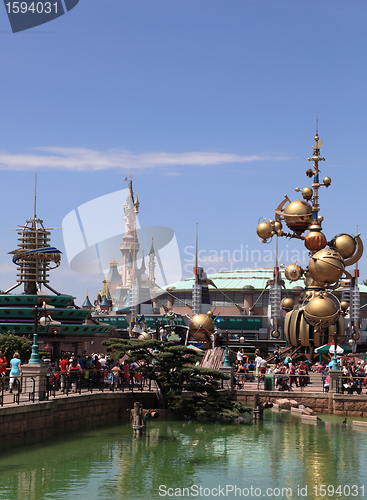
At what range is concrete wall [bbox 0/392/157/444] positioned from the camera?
22.8 m

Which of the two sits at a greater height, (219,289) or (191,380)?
(219,289)

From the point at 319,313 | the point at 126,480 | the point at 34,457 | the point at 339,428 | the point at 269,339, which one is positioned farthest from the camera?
the point at 269,339

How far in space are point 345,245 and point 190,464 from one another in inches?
1057

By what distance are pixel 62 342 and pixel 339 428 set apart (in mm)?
19647

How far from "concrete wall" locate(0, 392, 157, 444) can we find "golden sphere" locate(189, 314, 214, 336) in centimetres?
2592

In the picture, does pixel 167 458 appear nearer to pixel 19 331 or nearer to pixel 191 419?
pixel 191 419

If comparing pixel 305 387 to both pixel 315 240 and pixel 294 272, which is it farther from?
pixel 315 240

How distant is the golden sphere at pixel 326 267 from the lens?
44156 mm

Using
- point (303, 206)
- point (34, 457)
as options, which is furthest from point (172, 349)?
point (303, 206)

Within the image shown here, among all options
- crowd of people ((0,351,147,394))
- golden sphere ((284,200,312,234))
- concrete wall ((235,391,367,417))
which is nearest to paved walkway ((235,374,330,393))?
concrete wall ((235,391,367,417))

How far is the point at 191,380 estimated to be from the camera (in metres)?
31.2

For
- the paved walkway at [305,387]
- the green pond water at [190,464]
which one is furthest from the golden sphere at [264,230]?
the green pond water at [190,464]

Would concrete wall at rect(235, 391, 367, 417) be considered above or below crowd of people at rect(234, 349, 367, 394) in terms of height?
below

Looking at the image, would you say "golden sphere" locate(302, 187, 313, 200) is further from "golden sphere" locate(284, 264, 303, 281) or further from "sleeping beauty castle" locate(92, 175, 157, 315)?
"sleeping beauty castle" locate(92, 175, 157, 315)
